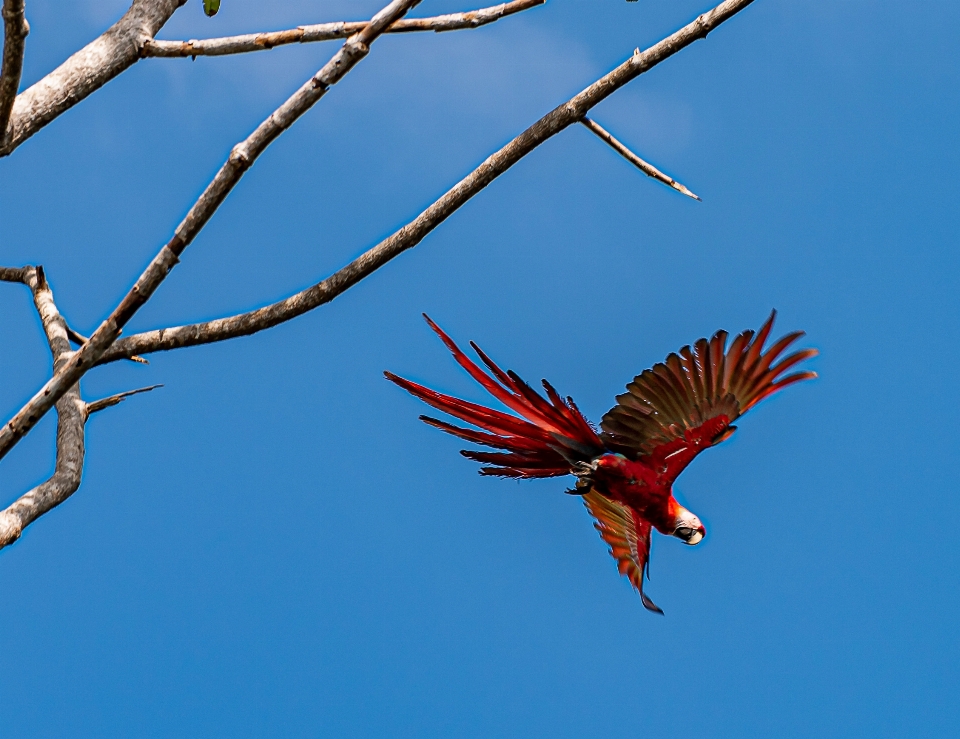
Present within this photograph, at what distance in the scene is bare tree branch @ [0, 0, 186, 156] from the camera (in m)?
2.66

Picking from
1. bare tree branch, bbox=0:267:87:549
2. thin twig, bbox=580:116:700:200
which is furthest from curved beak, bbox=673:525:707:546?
bare tree branch, bbox=0:267:87:549

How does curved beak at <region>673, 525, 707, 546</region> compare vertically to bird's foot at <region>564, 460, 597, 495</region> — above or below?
below

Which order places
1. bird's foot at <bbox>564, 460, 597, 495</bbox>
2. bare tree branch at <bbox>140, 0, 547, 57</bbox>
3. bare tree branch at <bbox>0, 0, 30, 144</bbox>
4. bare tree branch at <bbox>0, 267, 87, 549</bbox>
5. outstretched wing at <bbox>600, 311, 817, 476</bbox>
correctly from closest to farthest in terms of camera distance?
bare tree branch at <bbox>0, 0, 30, 144</bbox>, bare tree branch at <bbox>0, 267, 87, 549</bbox>, bare tree branch at <bbox>140, 0, 547, 57</bbox>, outstretched wing at <bbox>600, 311, 817, 476</bbox>, bird's foot at <bbox>564, 460, 597, 495</bbox>

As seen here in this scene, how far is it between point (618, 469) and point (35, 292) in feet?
8.30

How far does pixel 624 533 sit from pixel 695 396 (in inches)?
44.9

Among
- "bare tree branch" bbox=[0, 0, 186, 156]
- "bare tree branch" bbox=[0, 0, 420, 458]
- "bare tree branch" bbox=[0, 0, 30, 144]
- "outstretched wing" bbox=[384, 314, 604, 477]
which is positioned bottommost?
"outstretched wing" bbox=[384, 314, 604, 477]

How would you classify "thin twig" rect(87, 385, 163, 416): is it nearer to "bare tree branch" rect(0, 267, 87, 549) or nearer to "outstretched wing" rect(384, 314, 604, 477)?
"bare tree branch" rect(0, 267, 87, 549)

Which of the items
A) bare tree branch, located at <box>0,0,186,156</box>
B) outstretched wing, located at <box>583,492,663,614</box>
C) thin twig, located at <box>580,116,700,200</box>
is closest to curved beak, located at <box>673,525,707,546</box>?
outstretched wing, located at <box>583,492,663,614</box>

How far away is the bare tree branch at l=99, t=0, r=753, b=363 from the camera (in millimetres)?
2600

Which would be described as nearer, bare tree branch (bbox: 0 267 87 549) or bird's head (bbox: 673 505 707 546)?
bare tree branch (bbox: 0 267 87 549)

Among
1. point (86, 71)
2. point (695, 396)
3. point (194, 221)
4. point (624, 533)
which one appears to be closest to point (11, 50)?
point (86, 71)

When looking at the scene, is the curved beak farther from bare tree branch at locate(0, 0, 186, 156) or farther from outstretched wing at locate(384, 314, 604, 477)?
bare tree branch at locate(0, 0, 186, 156)

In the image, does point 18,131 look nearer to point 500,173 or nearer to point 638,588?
point 500,173

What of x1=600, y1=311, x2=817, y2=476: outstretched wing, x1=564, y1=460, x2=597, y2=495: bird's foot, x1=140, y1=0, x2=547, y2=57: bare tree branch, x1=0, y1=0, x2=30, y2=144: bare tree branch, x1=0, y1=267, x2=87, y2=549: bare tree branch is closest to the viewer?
x1=0, y1=0, x2=30, y2=144: bare tree branch
